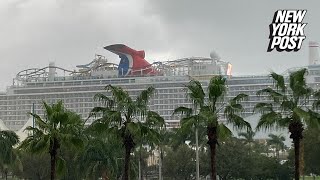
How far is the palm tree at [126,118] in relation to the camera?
24.0m

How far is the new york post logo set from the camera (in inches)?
2330

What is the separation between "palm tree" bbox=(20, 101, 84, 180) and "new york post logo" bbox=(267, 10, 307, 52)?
39569 millimetres

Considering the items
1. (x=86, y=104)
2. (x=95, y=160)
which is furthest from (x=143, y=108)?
(x=86, y=104)

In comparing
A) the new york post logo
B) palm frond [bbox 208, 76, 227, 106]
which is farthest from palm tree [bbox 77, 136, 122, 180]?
the new york post logo

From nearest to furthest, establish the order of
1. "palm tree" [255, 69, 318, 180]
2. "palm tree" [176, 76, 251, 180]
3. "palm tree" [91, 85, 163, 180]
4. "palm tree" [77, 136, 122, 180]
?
"palm tree" [255, 69, 318, 180]
"palm tree" [176, 76, 251, 180]
"palm tree" [91, 85, 163, 180]
"palm tree" [77, 136, 122, 180]

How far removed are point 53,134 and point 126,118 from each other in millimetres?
3597

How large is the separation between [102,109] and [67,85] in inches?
6517

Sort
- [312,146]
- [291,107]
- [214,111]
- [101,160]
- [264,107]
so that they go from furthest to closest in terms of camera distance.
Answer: [312,146] → [101,160] → [264,107] → [214,111] → [291,107]

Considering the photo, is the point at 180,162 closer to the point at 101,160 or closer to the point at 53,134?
the point at 101,160

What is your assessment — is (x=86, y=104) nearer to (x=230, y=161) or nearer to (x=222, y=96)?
(x=230, y=161)

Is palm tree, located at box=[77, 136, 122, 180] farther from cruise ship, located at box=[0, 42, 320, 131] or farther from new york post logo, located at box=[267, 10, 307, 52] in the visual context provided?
cruise ship, located at box=[0, 42, 320, 131]

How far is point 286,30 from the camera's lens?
60.7 m

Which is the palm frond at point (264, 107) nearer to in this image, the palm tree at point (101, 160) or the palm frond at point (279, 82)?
the palm frond at point (279, 82)

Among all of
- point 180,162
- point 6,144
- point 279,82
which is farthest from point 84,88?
point 279,82
